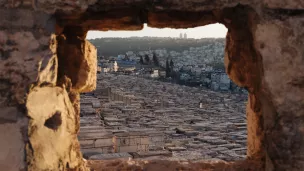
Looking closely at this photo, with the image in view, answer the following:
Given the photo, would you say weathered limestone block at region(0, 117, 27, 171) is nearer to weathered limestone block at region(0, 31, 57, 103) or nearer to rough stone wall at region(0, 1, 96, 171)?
rough stone wall at region(0, 1, 96, 171)

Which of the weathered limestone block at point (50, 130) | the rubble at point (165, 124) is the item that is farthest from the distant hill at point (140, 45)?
the weathered limestone block at point (50, 130)

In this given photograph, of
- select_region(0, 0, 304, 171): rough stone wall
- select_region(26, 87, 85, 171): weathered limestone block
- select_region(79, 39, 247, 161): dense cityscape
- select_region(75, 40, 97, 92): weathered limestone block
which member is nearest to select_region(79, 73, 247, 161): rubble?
select_region(79, 39, 247, 161): dense cityscape

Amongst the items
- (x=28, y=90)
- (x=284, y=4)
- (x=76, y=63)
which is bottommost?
(x=28, y=90)

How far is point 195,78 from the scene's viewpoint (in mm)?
30656

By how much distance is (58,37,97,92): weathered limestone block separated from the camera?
9.11 ft

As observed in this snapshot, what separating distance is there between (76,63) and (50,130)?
2.15 ft

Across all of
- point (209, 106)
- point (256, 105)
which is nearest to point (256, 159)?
point (256, 105)

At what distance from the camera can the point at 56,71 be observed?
2.34 meters

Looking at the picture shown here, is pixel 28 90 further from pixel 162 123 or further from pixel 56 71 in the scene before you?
pixel 162 123

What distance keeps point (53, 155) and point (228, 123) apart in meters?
11.6

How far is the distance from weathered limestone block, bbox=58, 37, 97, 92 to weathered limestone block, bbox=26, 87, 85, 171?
0.36 m

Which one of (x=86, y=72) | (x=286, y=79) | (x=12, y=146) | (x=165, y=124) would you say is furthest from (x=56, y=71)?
(x=165, y=124)

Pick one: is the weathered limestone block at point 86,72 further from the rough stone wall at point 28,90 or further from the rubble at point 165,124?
the rubble at point 165,124

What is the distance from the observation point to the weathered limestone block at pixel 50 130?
2.19 meters
